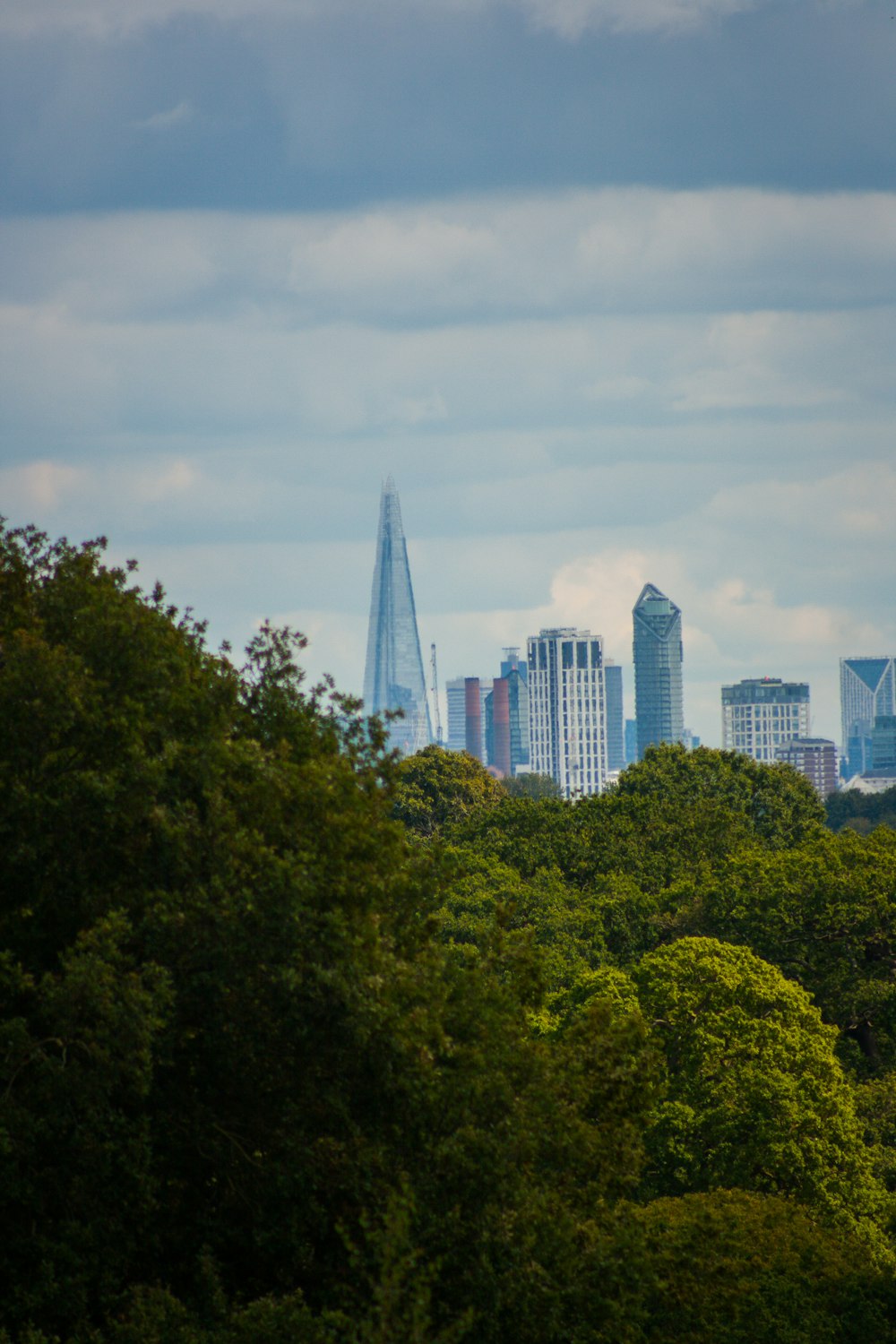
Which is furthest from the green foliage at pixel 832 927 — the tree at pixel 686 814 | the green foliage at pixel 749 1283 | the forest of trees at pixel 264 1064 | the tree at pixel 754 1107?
the forest of trees at pixel 264 1064

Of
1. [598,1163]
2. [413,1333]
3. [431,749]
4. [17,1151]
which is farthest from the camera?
[431,749]

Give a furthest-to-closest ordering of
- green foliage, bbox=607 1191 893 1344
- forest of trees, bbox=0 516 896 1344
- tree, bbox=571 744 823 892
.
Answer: tree, bbox=571 744 823 892 → green foliage, bbox=607 1191 893 1344 → forest of trees, bbox=0 516 896 1344

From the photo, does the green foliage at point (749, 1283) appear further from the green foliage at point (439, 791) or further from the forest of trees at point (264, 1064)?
the green foliage at point (439, 791)

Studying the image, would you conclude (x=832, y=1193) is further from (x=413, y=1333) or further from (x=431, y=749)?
(x=431, y=749)

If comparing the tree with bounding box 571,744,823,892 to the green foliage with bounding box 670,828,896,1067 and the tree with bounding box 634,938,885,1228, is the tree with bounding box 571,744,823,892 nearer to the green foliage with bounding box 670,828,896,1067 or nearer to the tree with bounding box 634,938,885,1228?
the green foliage with bounding box 670,828,896,1067

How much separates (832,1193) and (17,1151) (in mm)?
21121

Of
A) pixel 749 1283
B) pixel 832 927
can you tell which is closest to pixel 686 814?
pixel 832 927

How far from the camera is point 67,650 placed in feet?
66.1

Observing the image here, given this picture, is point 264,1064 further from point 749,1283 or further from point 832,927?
point 832,927

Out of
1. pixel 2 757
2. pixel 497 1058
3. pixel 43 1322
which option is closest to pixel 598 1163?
pixel 497 1058

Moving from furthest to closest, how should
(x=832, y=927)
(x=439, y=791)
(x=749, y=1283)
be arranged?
(x=439, y=791) < (x=832, y=927) < (x=749, y=1283)

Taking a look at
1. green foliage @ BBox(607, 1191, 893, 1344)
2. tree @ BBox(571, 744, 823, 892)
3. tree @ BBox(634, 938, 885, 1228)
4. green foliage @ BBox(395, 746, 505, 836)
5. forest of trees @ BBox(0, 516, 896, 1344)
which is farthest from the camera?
green foliage @ BBox(395, 746, 505, 836)

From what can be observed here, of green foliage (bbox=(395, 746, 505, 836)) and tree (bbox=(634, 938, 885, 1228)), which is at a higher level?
green foliage (bbox=(395, 746, 505, 836))

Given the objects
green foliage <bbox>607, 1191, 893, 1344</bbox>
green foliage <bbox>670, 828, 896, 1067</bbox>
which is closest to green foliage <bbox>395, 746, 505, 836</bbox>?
green foliage <bbox>670, 828, 896, 1067</bbox>
